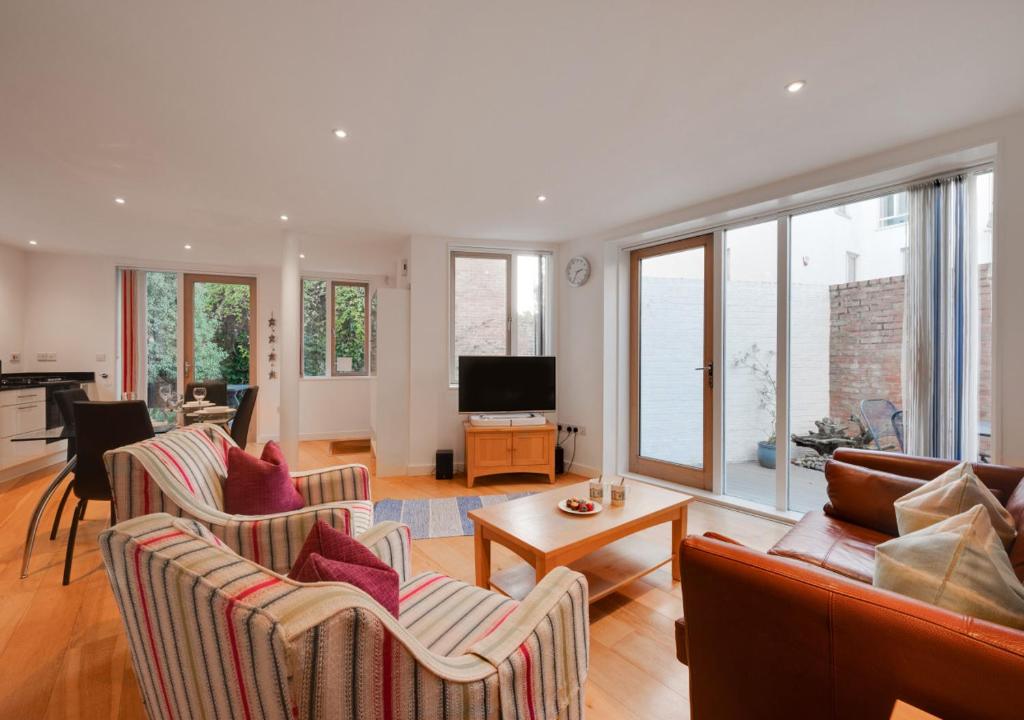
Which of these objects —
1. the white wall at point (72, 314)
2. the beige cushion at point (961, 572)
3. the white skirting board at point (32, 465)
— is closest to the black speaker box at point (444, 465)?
the beige cushion at point (961, 572)

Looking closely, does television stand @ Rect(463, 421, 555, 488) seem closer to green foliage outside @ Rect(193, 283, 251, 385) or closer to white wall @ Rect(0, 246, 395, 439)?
white wall @ Rect(0, 246, 395, 439)

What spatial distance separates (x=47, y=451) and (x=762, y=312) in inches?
280

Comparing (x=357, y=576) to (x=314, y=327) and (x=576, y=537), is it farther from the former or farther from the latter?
(x=314, y=327)

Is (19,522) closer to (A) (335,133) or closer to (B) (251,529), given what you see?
(B) (251,529)

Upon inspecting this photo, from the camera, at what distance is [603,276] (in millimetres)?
4605

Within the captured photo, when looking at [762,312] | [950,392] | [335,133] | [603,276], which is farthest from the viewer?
[603,276]

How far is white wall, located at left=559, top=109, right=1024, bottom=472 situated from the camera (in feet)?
7.71

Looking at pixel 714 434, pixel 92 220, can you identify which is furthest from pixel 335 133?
pixel 714 434

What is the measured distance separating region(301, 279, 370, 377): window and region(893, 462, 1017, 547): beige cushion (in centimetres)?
625

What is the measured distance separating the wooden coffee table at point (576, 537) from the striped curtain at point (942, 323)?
1.66m

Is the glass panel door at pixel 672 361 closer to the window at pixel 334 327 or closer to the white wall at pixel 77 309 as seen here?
the white wall at pixel 77 309

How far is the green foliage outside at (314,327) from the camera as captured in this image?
6453mm

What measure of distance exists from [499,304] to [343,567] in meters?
4.26

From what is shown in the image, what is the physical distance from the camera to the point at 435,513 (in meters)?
3.57
